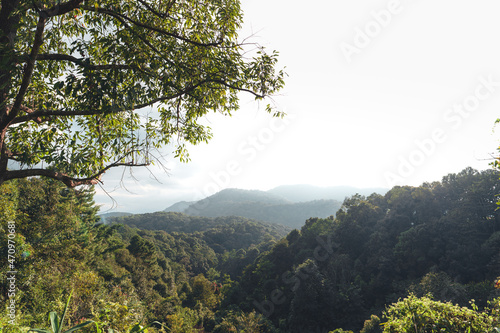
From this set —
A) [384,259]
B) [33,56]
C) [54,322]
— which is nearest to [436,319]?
[54,322]

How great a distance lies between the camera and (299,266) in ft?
81.1

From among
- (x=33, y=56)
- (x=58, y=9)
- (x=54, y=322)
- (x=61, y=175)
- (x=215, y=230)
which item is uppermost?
(x=58, y=9)

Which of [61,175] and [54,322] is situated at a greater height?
[61,175]

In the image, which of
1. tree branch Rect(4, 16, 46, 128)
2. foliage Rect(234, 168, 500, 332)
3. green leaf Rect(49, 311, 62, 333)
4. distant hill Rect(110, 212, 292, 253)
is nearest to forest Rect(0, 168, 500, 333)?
foliage Rect(234, 168, 500, 332)

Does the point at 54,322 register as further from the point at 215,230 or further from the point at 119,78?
the point at 215,230

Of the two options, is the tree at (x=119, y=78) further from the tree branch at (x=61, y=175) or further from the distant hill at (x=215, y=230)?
the distant hill at (x=215, y=230)

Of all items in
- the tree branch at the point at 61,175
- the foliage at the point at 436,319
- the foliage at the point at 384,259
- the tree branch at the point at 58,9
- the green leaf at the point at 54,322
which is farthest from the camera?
the foliage at the point at 384,259

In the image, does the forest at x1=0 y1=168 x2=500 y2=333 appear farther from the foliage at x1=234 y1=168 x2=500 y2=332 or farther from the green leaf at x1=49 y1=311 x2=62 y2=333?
the green leaf at x1=49 y1=311 x2=62 y2=333

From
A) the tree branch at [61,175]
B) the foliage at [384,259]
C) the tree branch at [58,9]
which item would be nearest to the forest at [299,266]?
the foliage at [384,259]

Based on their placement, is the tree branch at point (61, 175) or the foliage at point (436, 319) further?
the tree branch at point (61, 175)

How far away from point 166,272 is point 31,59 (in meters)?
42.2

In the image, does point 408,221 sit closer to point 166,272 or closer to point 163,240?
point 166,272

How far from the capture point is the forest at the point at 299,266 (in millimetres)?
12445

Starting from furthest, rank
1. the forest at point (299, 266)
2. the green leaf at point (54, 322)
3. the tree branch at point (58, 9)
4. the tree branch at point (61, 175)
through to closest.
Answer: the forest at point (299, 266), the tree branch at point (61, 175), the tree branch at point (58, 9), the green leaf at point (54, 322)
